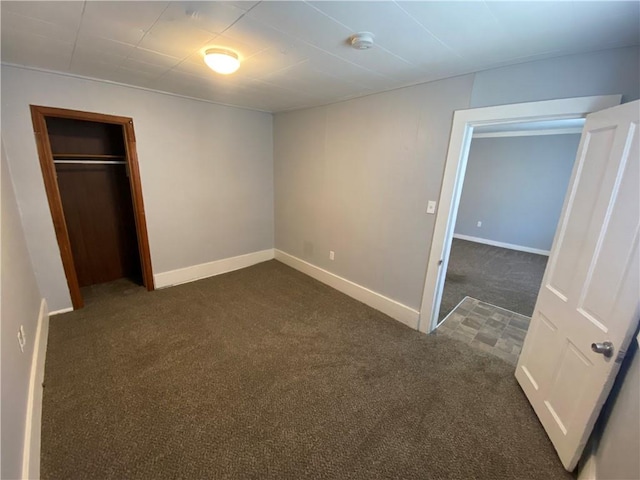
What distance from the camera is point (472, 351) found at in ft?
8.18

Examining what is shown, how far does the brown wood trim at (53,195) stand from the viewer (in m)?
2.42

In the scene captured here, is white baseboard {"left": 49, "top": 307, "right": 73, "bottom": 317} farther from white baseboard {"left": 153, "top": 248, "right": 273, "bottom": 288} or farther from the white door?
the white door

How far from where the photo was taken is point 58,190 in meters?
2.66

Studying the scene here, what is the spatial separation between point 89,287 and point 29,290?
1.32 meters

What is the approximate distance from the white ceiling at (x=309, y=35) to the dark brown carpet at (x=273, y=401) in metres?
2.32

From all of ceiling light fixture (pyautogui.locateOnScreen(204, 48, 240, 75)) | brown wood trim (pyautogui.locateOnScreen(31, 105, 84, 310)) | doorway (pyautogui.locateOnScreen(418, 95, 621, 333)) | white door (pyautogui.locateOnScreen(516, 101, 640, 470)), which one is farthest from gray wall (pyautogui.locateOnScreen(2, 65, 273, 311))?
white door (pyautogui.locateOnScreen(516, 101, 640, 470))

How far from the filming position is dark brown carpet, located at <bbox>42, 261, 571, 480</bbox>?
1498 mm

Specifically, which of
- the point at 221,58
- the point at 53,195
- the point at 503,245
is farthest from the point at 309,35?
the point at 503,245

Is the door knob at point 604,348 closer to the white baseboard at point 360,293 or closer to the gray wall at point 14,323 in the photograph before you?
the white baseboard at point 360,293

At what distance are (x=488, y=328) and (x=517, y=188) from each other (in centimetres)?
431

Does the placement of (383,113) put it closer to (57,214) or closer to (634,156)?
(634,156)

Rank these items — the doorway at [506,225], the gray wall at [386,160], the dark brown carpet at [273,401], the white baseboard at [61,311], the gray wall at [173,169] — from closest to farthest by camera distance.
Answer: the dark brown carpet at [273,401] < the gray wall at [386,160] < the gray wall at [173,169] < the white baseboard at [61,311] < the doorway at [506,225]

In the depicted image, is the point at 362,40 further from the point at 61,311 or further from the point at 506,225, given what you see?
the point at 506,225

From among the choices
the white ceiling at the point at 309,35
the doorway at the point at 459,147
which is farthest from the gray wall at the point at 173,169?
the doorway at the point at 459,147
